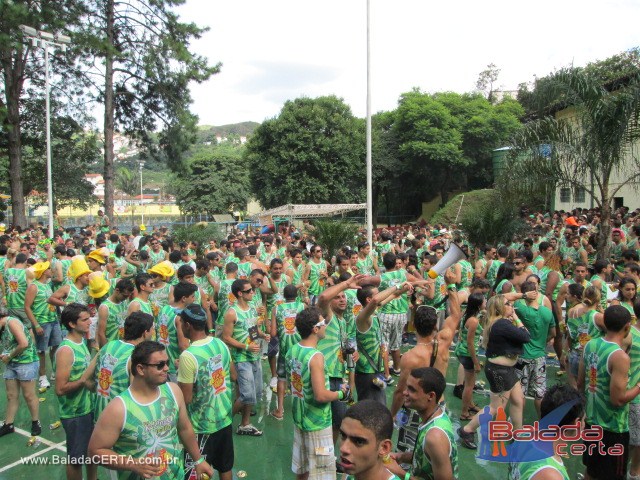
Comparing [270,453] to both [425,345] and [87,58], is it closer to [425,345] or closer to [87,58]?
[425,345]

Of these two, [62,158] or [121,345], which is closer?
[121,345]

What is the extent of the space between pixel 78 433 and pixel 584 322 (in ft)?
17.5

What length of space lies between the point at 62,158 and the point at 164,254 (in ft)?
64.3

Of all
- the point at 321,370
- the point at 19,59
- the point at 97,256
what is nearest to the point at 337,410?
the point at 321,370

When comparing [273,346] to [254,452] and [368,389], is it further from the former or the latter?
[368,389]

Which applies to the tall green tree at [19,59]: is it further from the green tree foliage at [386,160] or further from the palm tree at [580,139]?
the green tree foliage at [386,160]

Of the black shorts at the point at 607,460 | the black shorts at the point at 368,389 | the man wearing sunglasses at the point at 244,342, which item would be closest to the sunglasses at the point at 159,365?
the man wearing sunglasses at the point at 244,342

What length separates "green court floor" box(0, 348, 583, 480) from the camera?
17.3ft

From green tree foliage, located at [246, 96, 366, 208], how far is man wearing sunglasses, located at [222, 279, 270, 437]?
27.0m

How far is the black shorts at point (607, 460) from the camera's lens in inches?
166

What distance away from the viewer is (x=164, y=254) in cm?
1141

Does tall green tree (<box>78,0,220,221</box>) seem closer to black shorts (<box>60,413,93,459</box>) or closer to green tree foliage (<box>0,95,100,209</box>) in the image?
green tree foliage (<box>0,95,100,209</box>)

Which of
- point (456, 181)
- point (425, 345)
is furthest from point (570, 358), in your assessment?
point (456, 181)

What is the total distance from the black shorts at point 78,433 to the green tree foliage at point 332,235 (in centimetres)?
978
